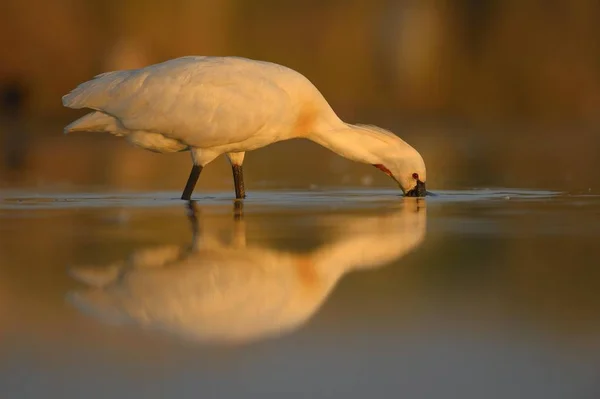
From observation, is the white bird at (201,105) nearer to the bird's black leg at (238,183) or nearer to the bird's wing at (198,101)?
the bird's wing at (198,101)

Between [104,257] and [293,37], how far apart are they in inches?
1228

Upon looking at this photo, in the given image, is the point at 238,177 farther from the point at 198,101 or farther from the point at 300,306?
the point at 300,306

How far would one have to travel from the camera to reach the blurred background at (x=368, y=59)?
24.5m

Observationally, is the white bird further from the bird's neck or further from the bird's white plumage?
the bird's neck

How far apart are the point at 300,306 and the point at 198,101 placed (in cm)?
555

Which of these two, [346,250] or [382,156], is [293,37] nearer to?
[382,156]

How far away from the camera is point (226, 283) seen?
6.17m

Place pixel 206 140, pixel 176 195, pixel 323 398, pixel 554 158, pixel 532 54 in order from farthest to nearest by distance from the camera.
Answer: pixel 532 54, pixel 554 158, pixel 176 195, pixel 206 140, pixel 323 398

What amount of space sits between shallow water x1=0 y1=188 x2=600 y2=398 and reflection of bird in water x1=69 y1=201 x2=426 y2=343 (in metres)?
0.01

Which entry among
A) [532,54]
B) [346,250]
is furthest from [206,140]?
[532,54]

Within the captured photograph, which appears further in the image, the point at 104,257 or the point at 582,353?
the point at 104,257

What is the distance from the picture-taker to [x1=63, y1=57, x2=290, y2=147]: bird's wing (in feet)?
36.0

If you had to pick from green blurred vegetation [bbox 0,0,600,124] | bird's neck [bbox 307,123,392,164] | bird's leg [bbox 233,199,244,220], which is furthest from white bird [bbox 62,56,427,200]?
green blurred vegetation [bbox 0,0,600,124]

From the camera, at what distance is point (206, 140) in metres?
11.2
